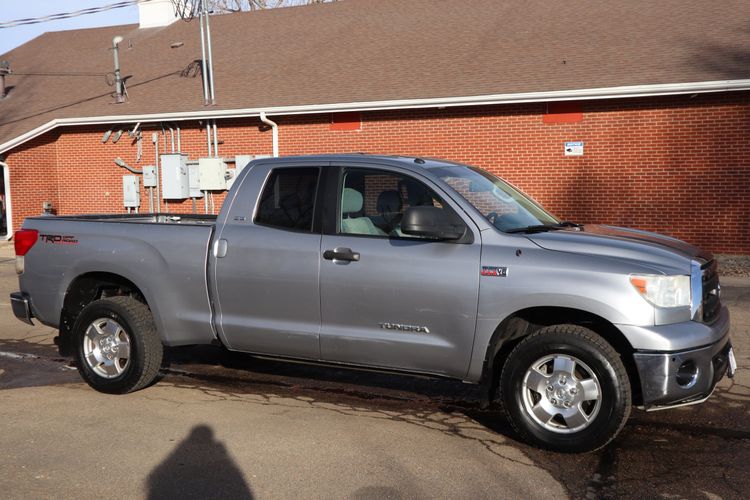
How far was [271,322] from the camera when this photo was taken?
6.05 m

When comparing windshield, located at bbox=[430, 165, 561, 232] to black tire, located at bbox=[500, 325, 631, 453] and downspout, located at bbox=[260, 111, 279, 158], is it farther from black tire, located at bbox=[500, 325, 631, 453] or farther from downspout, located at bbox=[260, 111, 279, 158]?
downspout, located at bbox=[260, 111, 279, 158]

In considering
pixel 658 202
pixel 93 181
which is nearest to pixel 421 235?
pixel 658 202

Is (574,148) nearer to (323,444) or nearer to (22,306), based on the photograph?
(22,306)

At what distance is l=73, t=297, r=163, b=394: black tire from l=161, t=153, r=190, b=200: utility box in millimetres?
13587

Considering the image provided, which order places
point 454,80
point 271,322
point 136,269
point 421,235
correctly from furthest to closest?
point 454,80, point 136,269, point 271,322, point 421,235

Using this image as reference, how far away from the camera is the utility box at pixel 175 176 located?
1989 cm

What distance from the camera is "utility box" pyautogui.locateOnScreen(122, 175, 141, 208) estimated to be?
20.6 m

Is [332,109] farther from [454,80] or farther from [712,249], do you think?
[712,249]

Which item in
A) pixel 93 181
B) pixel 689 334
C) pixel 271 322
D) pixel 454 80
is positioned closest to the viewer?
pixel 689 334

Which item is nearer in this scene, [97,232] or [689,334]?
[689,334]

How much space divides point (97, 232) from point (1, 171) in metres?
17.5

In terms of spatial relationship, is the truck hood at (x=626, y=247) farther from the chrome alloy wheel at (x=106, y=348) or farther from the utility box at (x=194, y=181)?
the utility box at (x=194, y=181)

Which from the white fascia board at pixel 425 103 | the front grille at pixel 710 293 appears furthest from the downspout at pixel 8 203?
the front grille at pixel 710 293

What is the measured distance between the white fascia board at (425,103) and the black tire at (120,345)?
10884mm
